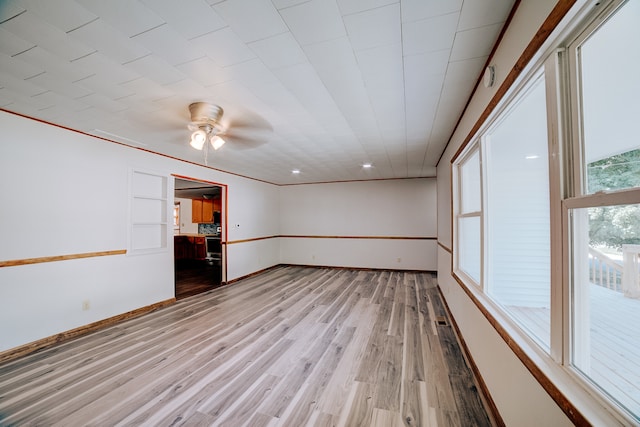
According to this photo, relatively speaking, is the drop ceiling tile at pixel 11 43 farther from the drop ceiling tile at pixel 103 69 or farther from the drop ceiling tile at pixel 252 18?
the drop ceiling tile at pixel 252 18

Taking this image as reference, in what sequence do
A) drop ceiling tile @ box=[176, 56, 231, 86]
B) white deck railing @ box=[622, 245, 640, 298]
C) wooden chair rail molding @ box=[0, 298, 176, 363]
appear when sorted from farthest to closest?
wooden chair rail molding @ box=[0, 298, 176, 363], drop ceiling tile @ box=[176, 56, 231, 86], white deck railing @ box=[622, 245, 640, 298]

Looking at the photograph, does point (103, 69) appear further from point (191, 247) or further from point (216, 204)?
point (191, 247)

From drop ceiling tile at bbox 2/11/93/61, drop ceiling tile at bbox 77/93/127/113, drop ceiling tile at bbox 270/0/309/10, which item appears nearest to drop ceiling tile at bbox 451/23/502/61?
drop ceiling tile at bbox 270/0/309/10

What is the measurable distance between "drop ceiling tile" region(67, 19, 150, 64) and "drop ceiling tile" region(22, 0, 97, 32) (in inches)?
1.1

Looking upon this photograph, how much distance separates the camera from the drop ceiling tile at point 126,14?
1.21 meters

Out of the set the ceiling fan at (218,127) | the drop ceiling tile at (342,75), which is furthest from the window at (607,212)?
the ceiling fan at (218,127)

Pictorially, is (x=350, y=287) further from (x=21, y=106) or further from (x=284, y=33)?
(x=21, y=106)

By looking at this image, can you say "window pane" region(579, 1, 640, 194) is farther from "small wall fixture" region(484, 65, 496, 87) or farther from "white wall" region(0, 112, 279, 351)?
"white wall" region(0, 112, 279, 351)

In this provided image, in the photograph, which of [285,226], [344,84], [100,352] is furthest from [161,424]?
[285,226]

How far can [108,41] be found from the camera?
1.46 metres

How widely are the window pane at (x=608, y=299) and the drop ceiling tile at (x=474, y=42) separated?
1.12 m

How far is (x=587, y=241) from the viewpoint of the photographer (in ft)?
2.93

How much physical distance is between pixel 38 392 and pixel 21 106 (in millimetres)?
2467

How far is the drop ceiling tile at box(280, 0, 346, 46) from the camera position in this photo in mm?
1238
